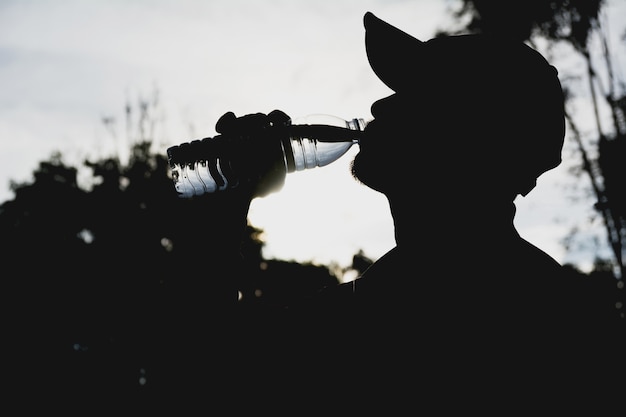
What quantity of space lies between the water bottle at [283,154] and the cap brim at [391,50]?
364 millimetres

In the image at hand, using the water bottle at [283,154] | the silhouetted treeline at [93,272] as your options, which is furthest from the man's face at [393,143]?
the silhouetted treeline at [93,272]

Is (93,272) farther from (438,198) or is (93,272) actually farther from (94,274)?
(438,198)

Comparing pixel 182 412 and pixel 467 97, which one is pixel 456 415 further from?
pixel 467 97

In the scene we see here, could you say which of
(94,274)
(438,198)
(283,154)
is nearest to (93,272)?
(94,274)

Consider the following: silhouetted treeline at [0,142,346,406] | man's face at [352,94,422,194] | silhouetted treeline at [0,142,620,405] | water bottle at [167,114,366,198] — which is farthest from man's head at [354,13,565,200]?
silhouetted treeline at [0,142,346,406]

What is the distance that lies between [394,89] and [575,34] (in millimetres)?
13076

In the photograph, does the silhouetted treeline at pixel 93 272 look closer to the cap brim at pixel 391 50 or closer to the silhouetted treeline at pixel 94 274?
the silhouetted treeline at pixel 94 274

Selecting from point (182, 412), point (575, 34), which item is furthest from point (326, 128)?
point (575, 34)

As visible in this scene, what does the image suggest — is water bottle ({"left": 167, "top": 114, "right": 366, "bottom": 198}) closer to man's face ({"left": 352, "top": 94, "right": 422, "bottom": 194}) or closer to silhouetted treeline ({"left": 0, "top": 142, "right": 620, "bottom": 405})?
man's face ({"left": 352, "top": 94, "right": 422, "bottom": 194})

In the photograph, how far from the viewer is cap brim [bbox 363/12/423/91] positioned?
1854mm

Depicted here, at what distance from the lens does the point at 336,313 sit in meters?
1.96

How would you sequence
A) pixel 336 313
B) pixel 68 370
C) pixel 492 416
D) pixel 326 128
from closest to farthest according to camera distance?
pixel 492 416 < pixel 336 313 < pixel 326 128 < pixel 68 370

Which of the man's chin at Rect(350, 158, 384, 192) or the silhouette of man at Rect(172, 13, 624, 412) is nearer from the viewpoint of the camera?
the silhouette of man at Rect(172, 13, 624, 412)

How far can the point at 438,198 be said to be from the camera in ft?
5.97
